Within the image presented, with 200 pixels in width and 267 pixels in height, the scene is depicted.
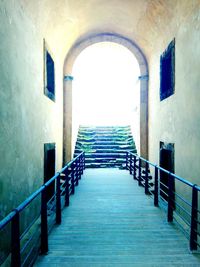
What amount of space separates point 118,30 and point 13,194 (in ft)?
26.1

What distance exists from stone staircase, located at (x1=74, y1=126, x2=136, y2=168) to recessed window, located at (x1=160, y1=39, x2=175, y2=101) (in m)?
4.82

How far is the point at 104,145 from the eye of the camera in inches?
495

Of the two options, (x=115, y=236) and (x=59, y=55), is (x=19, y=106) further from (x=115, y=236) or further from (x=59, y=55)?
(x=59, y=55)

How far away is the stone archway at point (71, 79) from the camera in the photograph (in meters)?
9.95

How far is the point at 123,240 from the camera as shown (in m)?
3.69

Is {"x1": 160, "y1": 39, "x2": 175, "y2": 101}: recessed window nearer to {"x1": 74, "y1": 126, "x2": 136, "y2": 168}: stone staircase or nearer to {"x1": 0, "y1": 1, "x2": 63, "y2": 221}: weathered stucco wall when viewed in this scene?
{"x1": 0, "y1": 1, "x2": 63, "y2": 221}: weathered stucco wall

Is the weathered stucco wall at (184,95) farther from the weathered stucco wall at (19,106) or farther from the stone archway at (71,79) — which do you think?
the weathered stucco wall at (19,106)

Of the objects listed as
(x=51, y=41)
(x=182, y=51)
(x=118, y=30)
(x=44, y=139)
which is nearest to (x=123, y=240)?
(x=44, y=139)

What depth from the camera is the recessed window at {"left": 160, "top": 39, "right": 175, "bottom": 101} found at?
636 centimetres

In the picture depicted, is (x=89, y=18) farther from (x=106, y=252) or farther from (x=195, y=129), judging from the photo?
A: (x=106, y=252)

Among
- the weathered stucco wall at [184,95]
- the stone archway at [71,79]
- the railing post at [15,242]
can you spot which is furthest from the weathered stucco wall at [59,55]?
the railing post at [15,242]

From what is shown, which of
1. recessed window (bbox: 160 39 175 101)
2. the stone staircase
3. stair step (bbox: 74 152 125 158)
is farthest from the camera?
stair step (bbox: 74 152 125 158)

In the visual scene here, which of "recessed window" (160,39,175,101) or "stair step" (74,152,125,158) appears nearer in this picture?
"recessed window" (160,39,175,101)

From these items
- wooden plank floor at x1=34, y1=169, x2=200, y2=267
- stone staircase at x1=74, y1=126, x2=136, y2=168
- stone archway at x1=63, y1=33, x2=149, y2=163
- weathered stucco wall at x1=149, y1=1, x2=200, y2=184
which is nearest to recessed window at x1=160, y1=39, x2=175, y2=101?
weathered stucco wall at x1=149, y1=1, x2=200, y2=184
